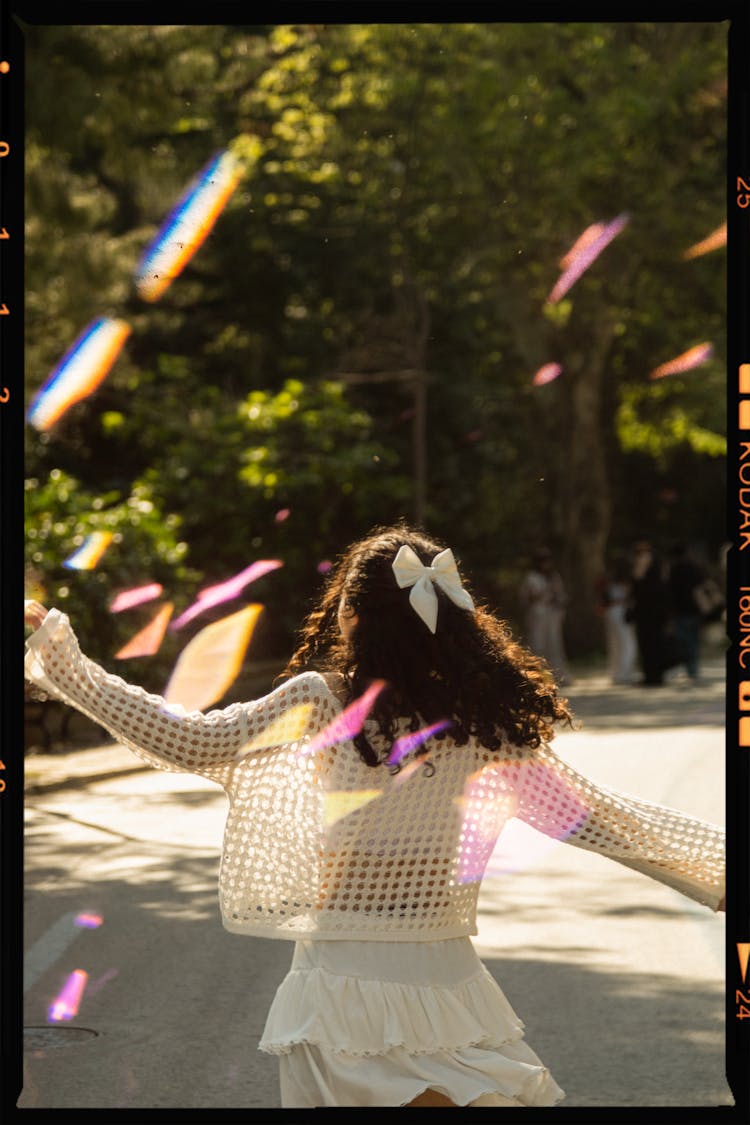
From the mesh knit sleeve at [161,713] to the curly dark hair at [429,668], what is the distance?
0.40 feet

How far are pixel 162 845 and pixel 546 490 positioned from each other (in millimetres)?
26087

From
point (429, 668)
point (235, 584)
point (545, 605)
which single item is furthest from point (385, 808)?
point (545, 605)

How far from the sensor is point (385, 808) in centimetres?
339

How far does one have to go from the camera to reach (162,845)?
11.6m

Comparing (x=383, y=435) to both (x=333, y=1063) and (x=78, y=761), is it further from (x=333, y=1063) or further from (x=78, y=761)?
(x=333, y=1063)

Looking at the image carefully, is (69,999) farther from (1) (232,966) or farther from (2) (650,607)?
(2) (650,607)

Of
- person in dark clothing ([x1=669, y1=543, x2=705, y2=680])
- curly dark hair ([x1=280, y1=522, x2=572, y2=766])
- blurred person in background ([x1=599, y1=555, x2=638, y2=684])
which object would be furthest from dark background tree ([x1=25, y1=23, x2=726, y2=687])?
curly dark hair ([x1=280, y1=522, x2=572, y2=766])

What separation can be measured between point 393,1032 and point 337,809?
0.41 meters

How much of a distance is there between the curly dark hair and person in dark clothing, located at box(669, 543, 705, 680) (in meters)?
22.5

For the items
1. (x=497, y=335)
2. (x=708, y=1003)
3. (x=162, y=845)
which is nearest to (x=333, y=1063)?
(x=708, y=1003)

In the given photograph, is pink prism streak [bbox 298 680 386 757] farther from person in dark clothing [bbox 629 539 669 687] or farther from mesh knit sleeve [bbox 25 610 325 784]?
person in dark clothing [bbox 629 539 669 687]

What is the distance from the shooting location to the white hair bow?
3377 mm

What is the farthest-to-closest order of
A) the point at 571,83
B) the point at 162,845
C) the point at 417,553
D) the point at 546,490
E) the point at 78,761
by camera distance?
the point at 546,490
the point at 571,83
the point at 78,761
the point at 162,845
the point at 417,553

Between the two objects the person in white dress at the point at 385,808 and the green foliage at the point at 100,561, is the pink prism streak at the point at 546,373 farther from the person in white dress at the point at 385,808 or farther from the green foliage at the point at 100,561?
the person in white dress at the point at 385,808
